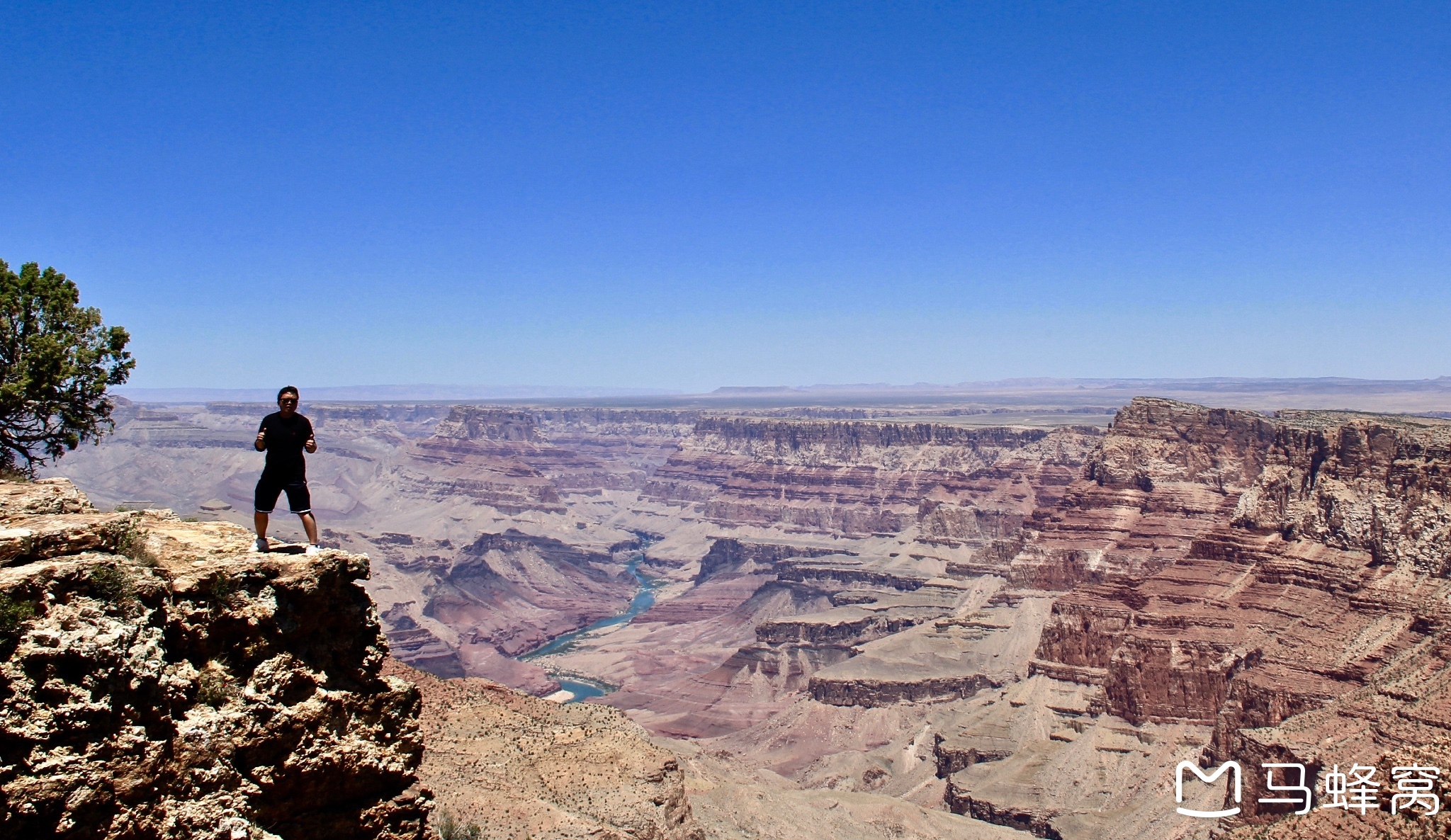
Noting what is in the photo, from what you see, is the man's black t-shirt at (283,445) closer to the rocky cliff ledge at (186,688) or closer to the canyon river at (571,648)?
the rocky cliff ledge at (186,688)

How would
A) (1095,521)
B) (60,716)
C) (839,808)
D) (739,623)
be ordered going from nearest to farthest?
1. (60,716)
2. (839,808)
3. (1095,521)
4. (739,623)

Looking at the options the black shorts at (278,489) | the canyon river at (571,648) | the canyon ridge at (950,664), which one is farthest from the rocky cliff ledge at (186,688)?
the canyon river at (571,648)

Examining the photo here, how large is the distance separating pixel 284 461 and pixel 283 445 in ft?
0.69

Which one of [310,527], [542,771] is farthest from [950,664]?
[310,527]

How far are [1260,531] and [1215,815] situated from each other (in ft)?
115

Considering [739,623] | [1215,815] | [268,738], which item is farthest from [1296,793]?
[739,623]

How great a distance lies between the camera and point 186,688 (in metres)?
11.8

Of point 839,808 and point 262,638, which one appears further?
point 839,808

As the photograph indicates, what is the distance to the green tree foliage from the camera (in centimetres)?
2234

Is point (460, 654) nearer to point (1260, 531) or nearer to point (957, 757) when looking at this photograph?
point (957, 757)

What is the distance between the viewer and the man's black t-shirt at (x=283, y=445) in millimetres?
14117

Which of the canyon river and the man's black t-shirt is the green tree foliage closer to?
the man's black t-shirt

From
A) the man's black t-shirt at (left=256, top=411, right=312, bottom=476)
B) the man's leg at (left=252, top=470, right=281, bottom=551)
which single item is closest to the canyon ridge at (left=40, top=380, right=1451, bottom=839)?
the man's leg at (left=252, top=470, right=281, bottom=551)

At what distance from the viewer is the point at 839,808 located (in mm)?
61844
